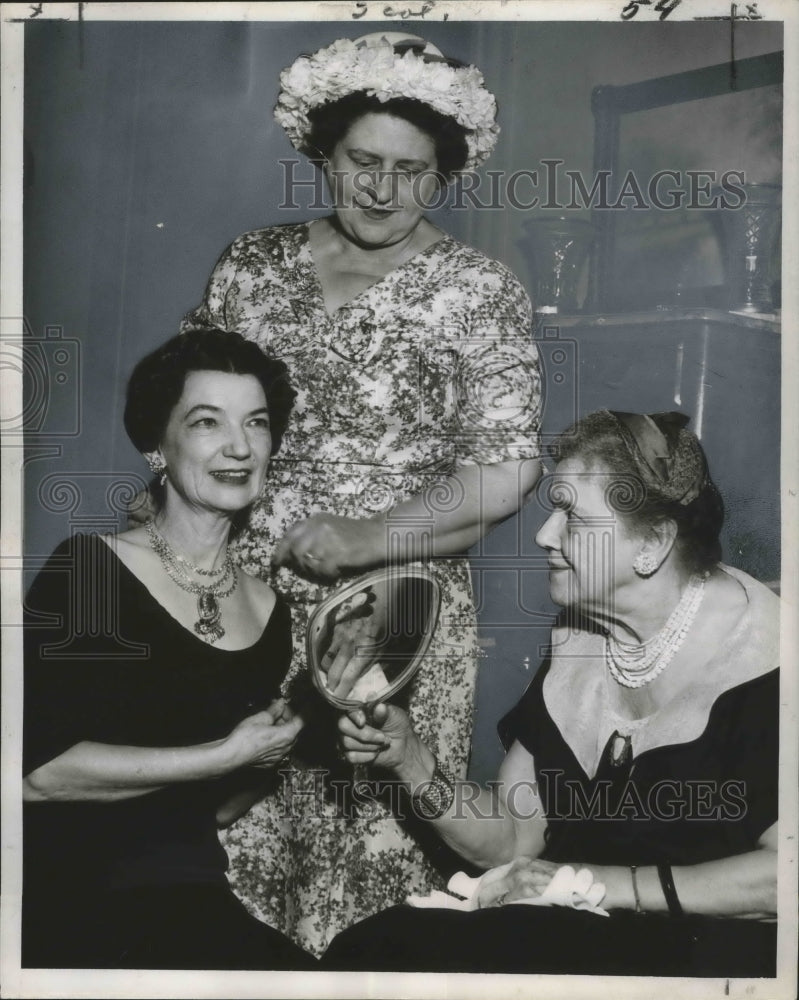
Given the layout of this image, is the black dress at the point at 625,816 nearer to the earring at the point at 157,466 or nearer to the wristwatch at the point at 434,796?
the wristwatch at the point at 434,796

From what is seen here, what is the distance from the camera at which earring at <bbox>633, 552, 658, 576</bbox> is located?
278 centimetres

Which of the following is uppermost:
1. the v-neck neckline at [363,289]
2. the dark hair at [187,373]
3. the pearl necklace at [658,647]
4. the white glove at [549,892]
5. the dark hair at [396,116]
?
the dark hair at [396,116]

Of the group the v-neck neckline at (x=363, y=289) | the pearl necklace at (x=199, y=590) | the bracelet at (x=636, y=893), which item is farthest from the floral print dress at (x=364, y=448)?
the bracelet at (x=636, y=893)

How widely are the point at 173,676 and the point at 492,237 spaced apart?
132cm

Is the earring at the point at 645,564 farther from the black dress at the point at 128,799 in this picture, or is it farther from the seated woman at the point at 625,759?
the black dress at the point at 128,799

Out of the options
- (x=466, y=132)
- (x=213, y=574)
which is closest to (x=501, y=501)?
(x=213, y=574)

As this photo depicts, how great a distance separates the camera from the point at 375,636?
2.75 m

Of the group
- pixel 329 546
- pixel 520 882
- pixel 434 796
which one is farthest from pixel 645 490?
pixel 520 882

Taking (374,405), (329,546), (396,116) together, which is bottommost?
(329,546)

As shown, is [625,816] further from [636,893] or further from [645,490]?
[645,490]

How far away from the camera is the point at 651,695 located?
2789mm

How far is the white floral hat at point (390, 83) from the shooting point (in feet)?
9.03

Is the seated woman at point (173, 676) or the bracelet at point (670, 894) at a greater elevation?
the seated woman at point (173, 676)

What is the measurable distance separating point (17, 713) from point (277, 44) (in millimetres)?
1780
